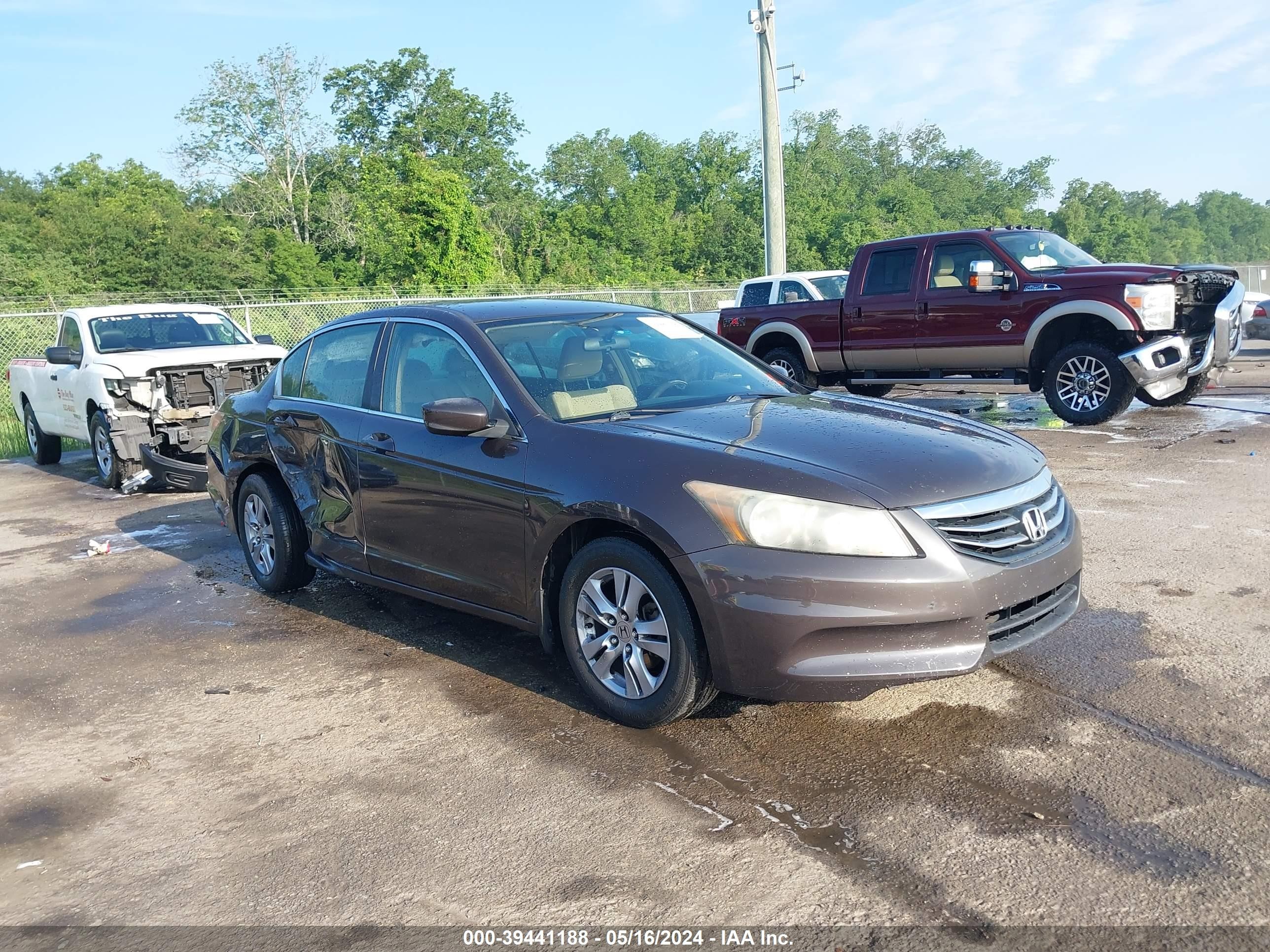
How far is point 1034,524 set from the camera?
3.93m

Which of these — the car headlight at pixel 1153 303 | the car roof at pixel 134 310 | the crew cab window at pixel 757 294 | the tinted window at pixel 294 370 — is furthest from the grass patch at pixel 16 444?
the car headlight at pixel 1153 303

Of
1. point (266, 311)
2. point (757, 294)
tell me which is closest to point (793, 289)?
point (757, 294)

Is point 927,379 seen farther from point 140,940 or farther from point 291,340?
point 291,340

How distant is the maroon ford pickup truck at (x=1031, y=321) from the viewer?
10.6 metres

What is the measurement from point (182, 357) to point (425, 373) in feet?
20.2

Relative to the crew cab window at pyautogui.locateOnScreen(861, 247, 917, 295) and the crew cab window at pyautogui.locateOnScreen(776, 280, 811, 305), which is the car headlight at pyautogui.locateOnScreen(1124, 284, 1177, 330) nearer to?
the crew cab window at pyautogui.locateOnScreen(861, 247, 917, 295)

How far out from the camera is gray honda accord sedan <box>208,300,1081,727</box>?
358cm

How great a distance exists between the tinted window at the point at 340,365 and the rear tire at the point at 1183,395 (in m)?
8.84

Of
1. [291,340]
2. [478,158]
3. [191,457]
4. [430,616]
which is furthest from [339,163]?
[430,616]

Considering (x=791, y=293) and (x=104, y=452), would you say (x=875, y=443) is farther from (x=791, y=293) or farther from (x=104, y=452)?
(x=791, y=293)

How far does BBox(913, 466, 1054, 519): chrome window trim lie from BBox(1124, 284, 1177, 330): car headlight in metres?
7.33

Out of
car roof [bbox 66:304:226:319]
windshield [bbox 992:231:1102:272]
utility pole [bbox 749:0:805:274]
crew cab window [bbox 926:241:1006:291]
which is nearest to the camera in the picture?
car roof [bbox 66:304:226:319]

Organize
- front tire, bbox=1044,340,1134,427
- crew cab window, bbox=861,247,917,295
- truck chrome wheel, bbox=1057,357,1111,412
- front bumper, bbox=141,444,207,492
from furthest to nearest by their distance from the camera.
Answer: crew cab window, bbox=861,247,917,295 → truck chrome wheel, bbox=1057,357,1111,412 → front tire, bbox=1044,340,1134,427 → front bumper, bbox=141,444,207,492

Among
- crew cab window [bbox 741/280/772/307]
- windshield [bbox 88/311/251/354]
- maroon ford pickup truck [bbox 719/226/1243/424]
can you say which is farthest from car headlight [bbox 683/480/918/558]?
crew cab window [bbox 741/280/772/307]
